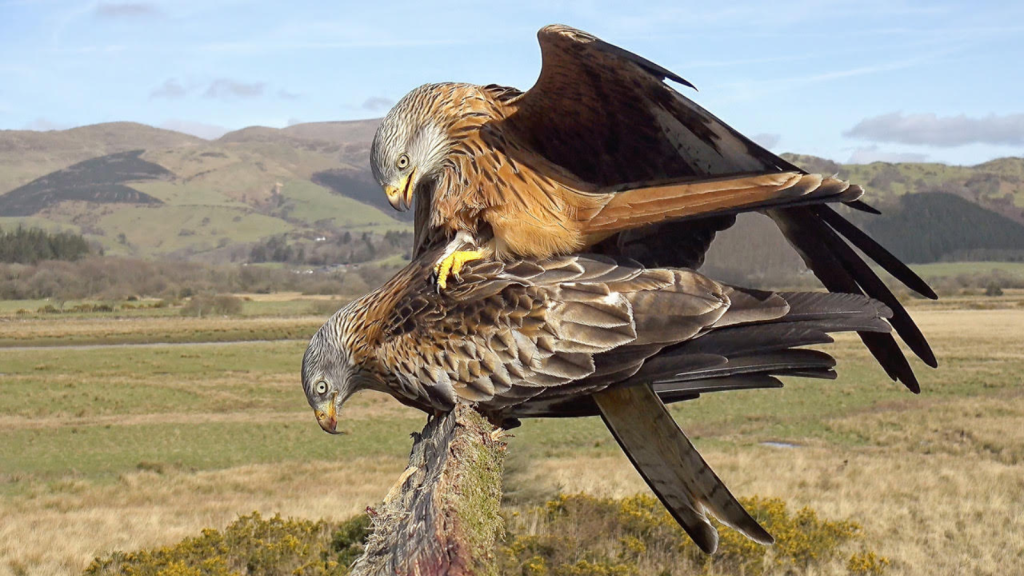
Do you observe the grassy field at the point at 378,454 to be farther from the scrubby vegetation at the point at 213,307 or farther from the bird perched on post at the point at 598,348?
the scrubby vegetation at the point at 213,307

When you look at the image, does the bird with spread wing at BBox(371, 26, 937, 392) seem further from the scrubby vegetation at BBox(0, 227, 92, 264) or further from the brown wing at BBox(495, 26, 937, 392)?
the scrubby vegetation at BBox(0, 227, 92, 264)

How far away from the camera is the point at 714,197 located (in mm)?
3830

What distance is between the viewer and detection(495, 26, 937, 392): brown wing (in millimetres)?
4109

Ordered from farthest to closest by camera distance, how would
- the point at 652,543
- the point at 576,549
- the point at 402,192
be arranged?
the point at 652,543 → the point at 576,549 → the point at 402,192

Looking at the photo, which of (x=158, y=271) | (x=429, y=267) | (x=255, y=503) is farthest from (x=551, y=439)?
(x=158, y=271)

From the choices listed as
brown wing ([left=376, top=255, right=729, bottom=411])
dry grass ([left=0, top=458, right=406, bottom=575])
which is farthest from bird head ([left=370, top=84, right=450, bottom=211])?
dry grass ([left=0, top=458, right=406, bottom=575])

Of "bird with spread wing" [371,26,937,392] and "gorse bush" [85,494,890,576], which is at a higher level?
"bird with spread wing" [371,26,937,392]

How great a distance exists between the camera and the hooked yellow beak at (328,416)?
14.8 feet

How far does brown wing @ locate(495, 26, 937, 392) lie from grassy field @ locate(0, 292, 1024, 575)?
13525 millimetres

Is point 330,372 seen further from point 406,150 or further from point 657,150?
point 657,150

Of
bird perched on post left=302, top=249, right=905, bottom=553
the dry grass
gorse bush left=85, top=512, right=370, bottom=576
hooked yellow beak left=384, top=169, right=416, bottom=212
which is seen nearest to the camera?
bird perched on post left=302, top=249, right=905, bottom=553

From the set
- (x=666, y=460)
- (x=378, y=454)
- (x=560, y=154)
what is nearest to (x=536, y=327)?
(x=666, y=460)

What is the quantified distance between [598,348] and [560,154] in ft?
3.71

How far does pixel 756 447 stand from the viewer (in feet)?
112
